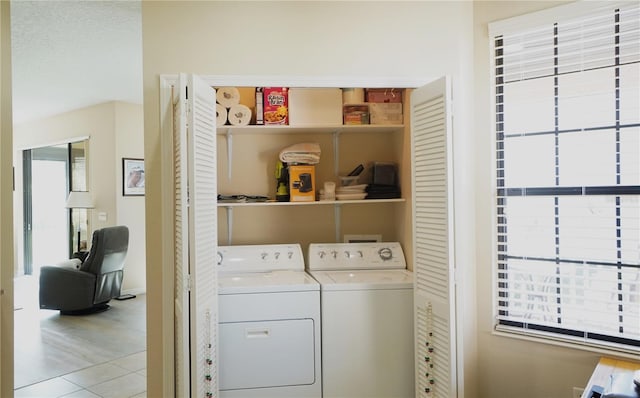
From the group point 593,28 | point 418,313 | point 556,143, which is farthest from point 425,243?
point 593,28

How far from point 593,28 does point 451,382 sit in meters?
1.93

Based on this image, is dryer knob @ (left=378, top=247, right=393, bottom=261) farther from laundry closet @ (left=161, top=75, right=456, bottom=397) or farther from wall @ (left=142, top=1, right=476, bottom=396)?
wall @ (left=142, top=1, right=476, bottom=396)

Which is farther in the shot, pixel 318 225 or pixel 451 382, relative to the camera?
pixel 318 225

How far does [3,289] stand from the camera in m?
→ 2.35

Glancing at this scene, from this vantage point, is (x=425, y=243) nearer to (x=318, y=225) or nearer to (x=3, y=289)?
(x=318, y=225)

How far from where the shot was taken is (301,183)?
121 inches

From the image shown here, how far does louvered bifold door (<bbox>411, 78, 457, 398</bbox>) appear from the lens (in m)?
2.14

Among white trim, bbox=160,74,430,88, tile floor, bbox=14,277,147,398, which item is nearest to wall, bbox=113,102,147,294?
tile floor, bbox=14,277,147,398

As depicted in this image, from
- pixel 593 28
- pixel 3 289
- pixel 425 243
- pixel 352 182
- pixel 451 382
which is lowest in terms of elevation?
pixel 451 382

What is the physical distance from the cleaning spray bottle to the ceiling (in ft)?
5.07

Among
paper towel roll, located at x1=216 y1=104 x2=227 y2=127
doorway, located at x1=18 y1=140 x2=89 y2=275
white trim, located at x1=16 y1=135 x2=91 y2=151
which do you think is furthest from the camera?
doorway, located at x1=18 y1=140 x2=89 y2=275

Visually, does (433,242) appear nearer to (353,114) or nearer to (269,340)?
(269,340)

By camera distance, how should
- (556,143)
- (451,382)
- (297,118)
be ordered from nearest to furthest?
(451,382)
(556,143)
(297,118)

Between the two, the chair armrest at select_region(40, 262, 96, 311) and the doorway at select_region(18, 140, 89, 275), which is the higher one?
the doorway at select_region(18, 140, 89, 275)
